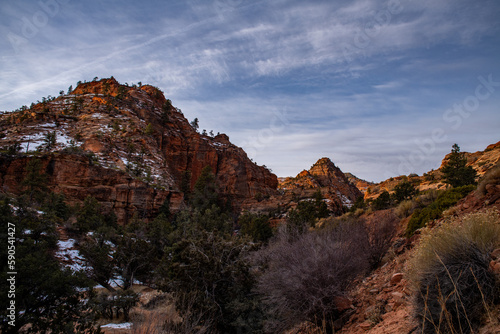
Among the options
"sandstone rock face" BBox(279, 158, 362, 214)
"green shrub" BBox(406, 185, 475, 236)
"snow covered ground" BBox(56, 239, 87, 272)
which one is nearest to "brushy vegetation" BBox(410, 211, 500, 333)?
"green shrub" BBox(406, 185, 475, 236)

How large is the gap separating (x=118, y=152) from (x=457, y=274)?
164ft

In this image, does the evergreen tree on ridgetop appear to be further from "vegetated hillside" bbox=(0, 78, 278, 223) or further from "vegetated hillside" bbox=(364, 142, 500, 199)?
"vegetated hillside" bbox=(0, 78, 278, 223)

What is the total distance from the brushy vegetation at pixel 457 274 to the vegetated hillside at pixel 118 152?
42668 mm

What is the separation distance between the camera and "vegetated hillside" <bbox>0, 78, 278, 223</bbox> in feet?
127

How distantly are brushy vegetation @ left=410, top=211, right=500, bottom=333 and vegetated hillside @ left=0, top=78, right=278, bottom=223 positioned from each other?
42.7 m

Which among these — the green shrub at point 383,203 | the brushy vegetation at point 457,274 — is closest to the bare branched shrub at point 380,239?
the brushy vegetation at point 457,274

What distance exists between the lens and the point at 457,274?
11.9 feet

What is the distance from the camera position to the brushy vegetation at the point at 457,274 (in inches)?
131

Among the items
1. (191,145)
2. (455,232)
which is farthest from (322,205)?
(191,145)

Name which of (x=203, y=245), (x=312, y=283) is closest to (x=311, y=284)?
(x=312, y=283)

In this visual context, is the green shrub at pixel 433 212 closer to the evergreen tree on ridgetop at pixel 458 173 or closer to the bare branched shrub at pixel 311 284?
the bare branched shrub at pixel 311 284

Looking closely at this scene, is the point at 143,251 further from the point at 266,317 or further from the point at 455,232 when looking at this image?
the point at 455,232

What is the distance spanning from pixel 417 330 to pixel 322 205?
32270 millimetres

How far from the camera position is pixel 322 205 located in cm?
3500
